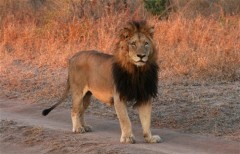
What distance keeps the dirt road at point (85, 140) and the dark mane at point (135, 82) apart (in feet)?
1.59

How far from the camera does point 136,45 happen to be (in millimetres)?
5887

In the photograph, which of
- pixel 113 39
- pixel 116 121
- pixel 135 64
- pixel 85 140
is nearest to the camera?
pixel 135 64

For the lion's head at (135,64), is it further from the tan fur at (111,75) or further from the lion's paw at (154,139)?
the lion's paw at (154,139)

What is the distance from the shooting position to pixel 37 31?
1437cm

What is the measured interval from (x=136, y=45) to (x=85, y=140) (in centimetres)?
119

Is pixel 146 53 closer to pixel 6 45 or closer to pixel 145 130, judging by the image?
pixel 145 130

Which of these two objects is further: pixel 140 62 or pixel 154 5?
pixel 154 5

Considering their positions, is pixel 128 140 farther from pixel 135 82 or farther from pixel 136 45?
pixel 136 45

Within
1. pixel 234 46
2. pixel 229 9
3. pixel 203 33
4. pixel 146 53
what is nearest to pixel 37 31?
pixel 203 33

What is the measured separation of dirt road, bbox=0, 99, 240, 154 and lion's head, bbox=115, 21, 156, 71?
861 millimetres

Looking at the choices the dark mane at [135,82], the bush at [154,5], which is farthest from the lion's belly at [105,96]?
the bush at [154,5]

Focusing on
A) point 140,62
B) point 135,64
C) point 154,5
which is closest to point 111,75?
point 135,64

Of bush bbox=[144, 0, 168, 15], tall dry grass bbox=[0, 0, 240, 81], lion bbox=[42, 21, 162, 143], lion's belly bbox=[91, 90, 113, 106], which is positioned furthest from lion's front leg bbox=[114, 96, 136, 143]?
bush bbox=[144, 0, 168, 15]

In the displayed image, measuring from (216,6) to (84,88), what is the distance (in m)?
11.8
